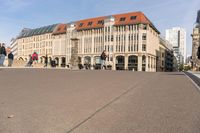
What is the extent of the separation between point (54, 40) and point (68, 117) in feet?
380

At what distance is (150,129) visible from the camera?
4414mm

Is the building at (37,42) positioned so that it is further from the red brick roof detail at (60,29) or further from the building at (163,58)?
the building at (163,58)

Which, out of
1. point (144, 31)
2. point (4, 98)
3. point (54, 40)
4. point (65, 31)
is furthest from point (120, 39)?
point (4, 98)

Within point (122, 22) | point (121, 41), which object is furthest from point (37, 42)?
point (121, 41)

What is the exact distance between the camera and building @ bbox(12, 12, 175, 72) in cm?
8794

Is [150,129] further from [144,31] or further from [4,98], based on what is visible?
[144,31]

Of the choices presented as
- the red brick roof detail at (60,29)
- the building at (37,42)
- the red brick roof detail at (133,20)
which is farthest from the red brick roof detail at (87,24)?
the building at (37,42)

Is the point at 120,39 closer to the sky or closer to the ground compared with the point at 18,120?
closer to the sky

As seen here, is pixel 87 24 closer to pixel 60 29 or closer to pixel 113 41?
pixel 113 41

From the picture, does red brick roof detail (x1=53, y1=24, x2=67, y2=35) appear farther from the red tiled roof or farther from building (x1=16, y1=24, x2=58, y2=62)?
the red tiled roof

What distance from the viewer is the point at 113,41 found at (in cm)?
9438

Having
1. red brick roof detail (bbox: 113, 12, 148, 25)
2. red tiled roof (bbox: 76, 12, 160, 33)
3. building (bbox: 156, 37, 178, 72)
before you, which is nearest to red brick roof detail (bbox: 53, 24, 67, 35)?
red tiled roof (bbox: 76, 12, 160, 33)

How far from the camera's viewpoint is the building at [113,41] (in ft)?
289

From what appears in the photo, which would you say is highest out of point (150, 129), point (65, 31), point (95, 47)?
point (65, 31)
